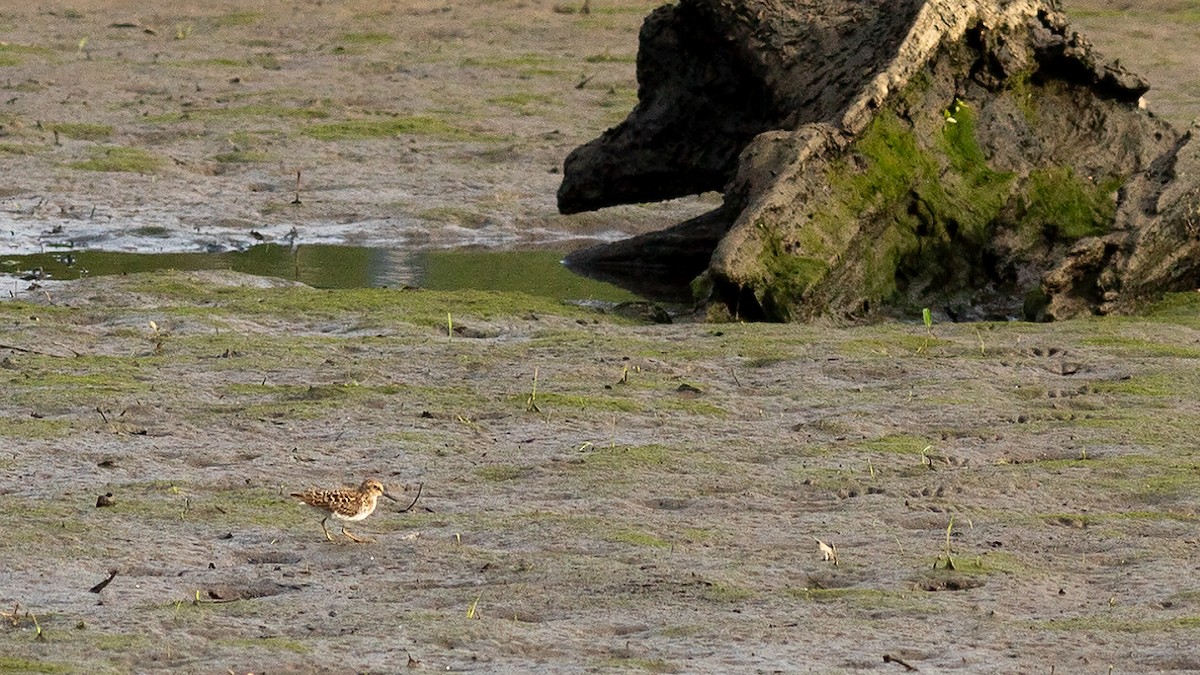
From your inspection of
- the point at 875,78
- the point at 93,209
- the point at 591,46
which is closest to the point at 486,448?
the point at 875,78

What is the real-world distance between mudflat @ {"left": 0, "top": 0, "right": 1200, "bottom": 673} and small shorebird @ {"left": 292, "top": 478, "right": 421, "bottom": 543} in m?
0.11

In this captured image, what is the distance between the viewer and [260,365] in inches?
348

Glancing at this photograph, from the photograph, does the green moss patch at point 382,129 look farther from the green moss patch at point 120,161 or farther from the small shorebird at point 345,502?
the small shorebird at point 345,502

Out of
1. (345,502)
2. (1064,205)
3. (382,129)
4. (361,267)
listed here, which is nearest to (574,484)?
(345,502)

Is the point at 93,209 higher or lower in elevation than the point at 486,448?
lower

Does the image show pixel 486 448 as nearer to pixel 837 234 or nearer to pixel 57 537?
pixel 57 537

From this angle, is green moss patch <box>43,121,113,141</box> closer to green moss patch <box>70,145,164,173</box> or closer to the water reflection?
green moss patch <box>70,145,164,173</box>

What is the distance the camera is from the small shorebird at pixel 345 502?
20.0 ft

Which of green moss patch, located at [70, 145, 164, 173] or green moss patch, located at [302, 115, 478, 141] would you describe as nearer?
green moss patch, located at [70, 145, 164, 173]

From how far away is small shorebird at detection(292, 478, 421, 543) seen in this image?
6.11 meters

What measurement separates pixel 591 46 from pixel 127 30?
5.48m

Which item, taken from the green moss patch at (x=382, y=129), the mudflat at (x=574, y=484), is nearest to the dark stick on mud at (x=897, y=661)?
the mudflat at (x=574, y=484)

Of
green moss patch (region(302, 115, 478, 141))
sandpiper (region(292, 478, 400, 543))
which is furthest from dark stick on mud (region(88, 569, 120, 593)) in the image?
green moss patch (region(302, 115, 478, 141))

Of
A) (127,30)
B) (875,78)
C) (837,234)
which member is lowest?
(127,30)
